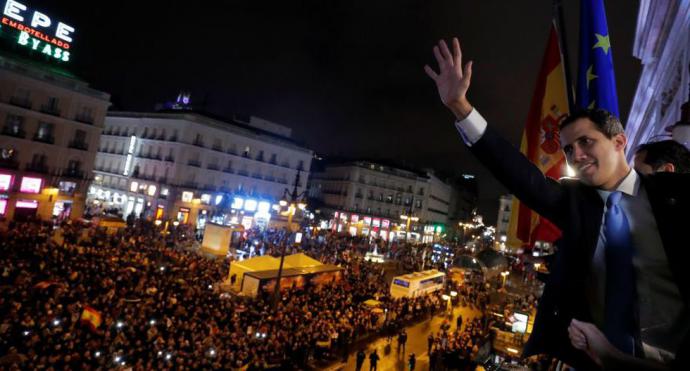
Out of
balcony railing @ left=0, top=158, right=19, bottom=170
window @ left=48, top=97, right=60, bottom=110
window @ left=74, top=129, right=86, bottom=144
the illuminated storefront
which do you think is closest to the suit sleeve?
balcony railing @ left=0, top=158, right=19, bottom=170

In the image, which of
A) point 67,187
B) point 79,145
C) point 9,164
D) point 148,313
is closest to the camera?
point 148,313

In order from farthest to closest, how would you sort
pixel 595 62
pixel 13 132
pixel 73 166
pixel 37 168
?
pixel 73 166 < pixel 37 168 < pixel 13 132 < pixel 595 62

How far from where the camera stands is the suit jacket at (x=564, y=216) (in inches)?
65.6

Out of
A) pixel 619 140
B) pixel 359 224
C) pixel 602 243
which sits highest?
pixel 619 140

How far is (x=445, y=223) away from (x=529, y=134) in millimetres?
86500

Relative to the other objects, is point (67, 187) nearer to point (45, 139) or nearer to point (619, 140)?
point (45, 139)

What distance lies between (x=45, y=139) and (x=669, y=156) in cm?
4411

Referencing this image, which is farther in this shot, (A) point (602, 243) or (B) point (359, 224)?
(B) point (359, 224)

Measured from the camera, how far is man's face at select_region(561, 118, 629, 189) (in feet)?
5.92

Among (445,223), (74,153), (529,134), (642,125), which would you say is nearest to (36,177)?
(74,153)

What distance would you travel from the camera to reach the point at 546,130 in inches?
286

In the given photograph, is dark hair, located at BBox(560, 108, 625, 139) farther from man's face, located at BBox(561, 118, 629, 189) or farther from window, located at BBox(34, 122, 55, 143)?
window, located at BBox(34, 122, 55, 143)

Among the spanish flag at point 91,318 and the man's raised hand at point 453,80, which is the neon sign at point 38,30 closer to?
the spanish flag at point 91,318

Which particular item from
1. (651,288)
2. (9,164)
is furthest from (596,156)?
(9,164)
